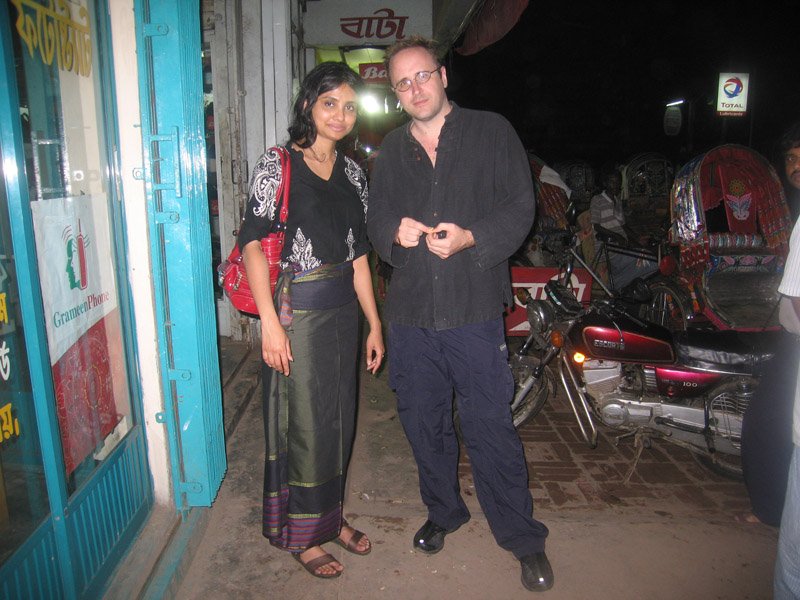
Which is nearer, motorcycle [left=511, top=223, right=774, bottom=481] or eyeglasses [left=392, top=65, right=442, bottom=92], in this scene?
eyeglasses [left=392, top=65, right=442, bottom=92]

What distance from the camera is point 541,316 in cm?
334

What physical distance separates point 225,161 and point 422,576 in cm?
366

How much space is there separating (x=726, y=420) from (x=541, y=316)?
126cm

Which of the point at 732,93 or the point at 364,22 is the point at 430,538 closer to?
the point at 364,22

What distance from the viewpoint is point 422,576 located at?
2.32m

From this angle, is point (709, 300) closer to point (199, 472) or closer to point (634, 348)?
point (634, 348)

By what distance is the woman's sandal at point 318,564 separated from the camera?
88.8 inches

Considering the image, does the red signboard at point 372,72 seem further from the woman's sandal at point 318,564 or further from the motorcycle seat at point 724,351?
the woman's sandal at point 318,564

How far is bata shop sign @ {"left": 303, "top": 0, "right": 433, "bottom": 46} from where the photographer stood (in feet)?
20.7

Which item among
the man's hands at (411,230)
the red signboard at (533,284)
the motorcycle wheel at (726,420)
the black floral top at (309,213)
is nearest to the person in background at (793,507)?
the man's hands at (411,230)

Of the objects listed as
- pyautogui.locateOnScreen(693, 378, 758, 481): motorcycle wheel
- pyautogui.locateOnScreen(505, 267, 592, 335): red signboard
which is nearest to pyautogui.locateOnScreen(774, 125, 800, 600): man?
pyautogui.locateOnScreen(693, 378, 758, 481): motorcycle wheel

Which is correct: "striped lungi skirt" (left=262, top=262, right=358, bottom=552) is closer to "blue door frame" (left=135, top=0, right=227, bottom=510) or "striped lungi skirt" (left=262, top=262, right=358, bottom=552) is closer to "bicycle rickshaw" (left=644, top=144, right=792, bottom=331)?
"blue door frame" (left=135, top=0, right=227, bottom=510)

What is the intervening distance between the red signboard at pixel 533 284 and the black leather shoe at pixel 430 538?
8.10 feet

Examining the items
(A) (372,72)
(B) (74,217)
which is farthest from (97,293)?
(A) (372,72)
